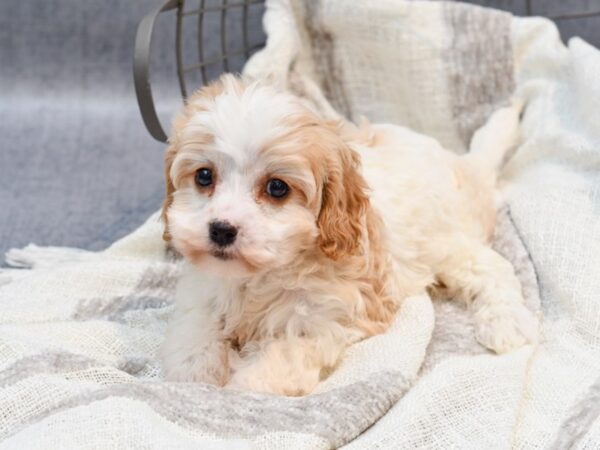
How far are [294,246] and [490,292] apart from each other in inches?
30.7

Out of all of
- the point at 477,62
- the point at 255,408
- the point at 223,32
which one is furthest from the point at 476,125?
the point at 255,408

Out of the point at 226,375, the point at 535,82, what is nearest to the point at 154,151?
the point at 535,82

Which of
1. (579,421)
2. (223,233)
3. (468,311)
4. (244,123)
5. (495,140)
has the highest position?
(244,123)

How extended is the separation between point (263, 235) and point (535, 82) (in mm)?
1890

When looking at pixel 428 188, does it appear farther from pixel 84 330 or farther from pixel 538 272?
pixel 84 330

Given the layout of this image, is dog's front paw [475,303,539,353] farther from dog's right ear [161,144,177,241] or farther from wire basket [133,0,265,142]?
wire basket [133,0,265,142]

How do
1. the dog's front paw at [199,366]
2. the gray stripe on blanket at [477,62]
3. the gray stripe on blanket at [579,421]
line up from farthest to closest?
the gray stripe on blanket at [477,62] < the dog's front paw at [199,366] < the gray stripe on blanket at [579,421]

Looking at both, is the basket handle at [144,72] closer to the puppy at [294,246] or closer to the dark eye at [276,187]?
the puppy at [294,246]

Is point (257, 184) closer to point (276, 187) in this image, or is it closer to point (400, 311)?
point (276, 187)

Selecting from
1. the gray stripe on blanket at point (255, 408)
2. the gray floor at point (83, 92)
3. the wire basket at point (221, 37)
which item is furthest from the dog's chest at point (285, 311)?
the gray floor at point (83, 92)

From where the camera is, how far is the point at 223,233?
1919mm

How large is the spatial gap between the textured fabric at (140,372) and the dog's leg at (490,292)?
0.18 ft

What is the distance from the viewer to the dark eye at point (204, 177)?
206 cm

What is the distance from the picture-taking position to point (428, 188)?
2.61 metres
